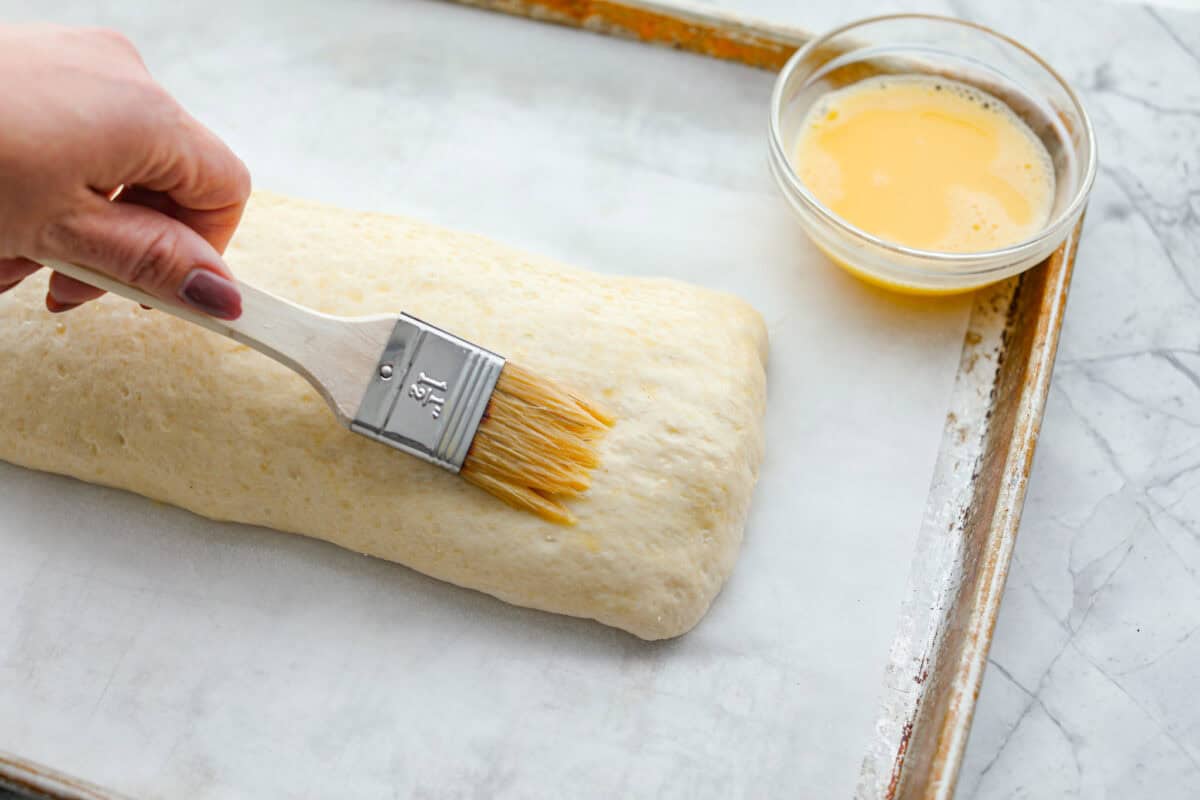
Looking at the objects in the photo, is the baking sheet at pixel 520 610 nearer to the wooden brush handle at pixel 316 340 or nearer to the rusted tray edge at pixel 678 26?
the rusted tray edge at pixel 678 26

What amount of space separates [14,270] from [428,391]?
0.82 metres

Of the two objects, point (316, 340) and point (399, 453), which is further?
point (399, 453)

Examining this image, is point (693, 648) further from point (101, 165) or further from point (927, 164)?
point (101, 165)

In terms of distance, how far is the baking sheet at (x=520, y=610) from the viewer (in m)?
1.89

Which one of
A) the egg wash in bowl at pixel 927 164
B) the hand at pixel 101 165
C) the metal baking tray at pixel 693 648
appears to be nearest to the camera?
the hand at pixel 101 165

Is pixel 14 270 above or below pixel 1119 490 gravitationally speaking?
above

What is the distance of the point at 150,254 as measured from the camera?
159 cm

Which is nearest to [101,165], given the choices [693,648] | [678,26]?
[693,648]

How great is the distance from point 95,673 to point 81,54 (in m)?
1.18

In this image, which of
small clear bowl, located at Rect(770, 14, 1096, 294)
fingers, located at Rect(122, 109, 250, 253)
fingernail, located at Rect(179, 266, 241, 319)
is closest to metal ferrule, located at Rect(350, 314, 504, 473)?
fingernail, located at Rect(179, 266, 241, 319)

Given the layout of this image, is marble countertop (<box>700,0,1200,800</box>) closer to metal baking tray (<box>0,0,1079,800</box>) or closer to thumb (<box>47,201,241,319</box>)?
metal baking tray (<box>0,0,1079,800</box>)

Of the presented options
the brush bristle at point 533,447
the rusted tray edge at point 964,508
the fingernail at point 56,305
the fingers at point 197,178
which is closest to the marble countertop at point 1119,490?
the rusted tray edge at point 964,508

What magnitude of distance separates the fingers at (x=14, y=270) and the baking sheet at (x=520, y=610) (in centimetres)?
48

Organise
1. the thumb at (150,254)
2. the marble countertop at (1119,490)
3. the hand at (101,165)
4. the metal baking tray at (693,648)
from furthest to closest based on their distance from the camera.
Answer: the marble countertop at (1119,490)
the metal baking tray at (693,648)
the thumb at (150,254)
the hand at (101,165)
